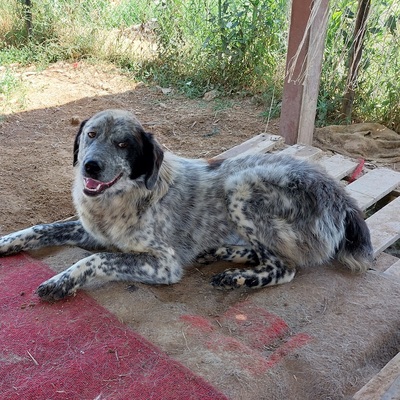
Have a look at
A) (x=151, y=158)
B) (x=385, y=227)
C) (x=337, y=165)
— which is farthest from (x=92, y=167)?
(x=337, y=165)

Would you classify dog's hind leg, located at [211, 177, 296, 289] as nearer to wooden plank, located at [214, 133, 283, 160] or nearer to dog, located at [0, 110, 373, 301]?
dog, located at [0, 110, 373, 301]

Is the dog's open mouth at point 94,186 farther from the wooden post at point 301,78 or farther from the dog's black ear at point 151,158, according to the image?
the wooden post at point 301,78

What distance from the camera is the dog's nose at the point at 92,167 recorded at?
3.18m

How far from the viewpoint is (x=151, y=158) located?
339 centimetres

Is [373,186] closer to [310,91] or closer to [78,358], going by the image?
[310,91]

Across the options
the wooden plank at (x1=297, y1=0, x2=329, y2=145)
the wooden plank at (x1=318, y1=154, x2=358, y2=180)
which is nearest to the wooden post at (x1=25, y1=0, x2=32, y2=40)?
the wooden plank at (x1=297, y1=0, x2=329, y2=145)

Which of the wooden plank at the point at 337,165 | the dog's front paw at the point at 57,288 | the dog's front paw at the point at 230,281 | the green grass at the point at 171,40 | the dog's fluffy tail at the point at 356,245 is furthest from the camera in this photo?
the green grass at the point at 171,40

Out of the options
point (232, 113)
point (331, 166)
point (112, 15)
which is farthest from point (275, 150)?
point (112, 15)

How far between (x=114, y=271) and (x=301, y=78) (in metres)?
2.79

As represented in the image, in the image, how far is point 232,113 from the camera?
6746 mm

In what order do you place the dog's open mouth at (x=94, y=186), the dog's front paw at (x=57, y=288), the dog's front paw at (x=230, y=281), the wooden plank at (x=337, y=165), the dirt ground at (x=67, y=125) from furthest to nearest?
the wooden plank at (x=337, y=165) < the dirt ground at (x=67, y=125) < the dog's front paw at (x=230, y=281) < the dog's open mouth at (x=94, y=186) < the dog's front paw at (x=57, y=288)

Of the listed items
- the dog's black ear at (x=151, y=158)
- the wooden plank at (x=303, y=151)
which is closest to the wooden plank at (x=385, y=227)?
the wooden plank at (x=303, y=151)

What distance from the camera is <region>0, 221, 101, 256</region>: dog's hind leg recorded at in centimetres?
368

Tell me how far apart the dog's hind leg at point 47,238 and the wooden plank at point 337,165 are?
2.19 m
